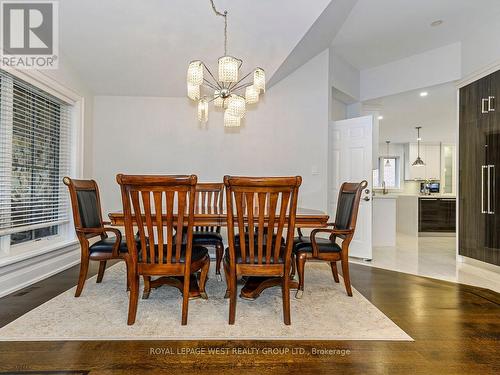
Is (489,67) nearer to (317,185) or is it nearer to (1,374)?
(317,185)

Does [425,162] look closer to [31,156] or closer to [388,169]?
[388,169]

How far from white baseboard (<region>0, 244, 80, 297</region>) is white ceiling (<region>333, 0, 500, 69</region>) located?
434cm

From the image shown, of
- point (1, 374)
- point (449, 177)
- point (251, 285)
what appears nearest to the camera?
point (1, 374)

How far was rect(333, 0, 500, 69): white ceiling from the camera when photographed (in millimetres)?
3102

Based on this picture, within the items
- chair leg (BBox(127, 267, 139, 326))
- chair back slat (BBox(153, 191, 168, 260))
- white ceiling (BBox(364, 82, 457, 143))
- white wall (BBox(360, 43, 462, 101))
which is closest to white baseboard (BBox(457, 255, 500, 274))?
white ceiling (BBox(364, 82, 457, 143))

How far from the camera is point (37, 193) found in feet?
9.93

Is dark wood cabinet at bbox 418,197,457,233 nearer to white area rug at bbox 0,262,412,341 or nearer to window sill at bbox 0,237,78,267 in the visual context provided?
white area rug at bbox 0,262,412,341

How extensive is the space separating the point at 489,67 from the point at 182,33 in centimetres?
363

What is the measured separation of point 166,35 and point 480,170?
4111 millimetres

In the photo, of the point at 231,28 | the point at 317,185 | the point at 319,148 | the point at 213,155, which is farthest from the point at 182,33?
the point at 317,185

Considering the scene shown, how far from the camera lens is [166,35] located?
3.23 meters

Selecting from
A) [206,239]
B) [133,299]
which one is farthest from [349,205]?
[133,299]

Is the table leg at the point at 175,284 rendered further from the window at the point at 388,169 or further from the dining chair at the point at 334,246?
the window at the point at 388,169

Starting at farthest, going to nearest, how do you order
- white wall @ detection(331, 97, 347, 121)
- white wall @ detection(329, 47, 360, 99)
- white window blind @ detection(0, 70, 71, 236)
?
white wall @ detection(331, 97, 347, 121)
white wall @ detection(329, 47, 360, 99)
white window blind @ detection(0, 70, 71, 236)
